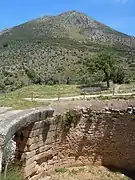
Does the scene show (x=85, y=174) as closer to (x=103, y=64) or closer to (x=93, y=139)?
(x=93, y=139)

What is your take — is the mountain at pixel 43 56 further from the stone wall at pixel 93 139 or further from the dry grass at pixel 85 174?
the dry grass at pixel 85 174

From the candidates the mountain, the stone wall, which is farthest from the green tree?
the stone wall

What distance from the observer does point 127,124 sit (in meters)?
19.5

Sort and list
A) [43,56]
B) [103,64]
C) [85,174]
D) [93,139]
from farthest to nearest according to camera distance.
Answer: [43,56], [103,64], [93,139], [85,174]

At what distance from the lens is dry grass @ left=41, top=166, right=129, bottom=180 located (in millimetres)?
18188

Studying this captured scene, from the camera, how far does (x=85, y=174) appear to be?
18641 mm

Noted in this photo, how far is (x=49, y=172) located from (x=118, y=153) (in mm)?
4125

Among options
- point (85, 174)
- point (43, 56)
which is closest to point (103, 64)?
point (85, 174)

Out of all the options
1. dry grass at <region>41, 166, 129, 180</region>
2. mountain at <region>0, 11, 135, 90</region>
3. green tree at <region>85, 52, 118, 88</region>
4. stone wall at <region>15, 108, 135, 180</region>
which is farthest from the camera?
mountain at <region>0, 11, 135, 90</region>

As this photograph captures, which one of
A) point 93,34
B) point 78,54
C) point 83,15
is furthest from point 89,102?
point 83,15

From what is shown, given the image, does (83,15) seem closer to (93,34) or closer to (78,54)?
(93,34)

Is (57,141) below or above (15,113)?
below

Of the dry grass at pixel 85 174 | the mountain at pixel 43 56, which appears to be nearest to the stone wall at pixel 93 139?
the dry grass at pixel 85 174

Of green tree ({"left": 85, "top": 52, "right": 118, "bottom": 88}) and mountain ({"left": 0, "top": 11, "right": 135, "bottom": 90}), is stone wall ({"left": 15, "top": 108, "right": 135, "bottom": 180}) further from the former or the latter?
mountain ({"left": 0, "top": 11, "right": 135, "bottom": 90})
